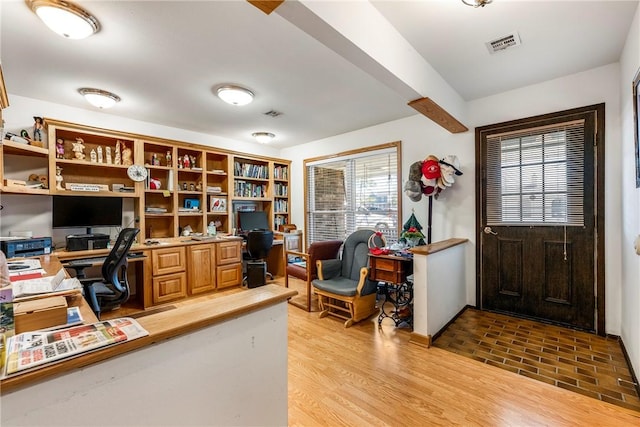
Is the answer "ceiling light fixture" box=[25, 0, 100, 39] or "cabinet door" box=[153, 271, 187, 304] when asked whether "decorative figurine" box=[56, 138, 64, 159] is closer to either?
"cabinet door" box=[153, 271, 187, 304]

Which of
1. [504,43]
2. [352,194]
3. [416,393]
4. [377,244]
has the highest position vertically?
[504,43]

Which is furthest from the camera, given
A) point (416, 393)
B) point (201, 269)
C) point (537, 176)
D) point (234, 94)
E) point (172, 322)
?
point (201, 269)

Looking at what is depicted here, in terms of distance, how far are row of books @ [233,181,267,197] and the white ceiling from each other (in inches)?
65.8

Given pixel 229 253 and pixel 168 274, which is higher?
pixel 229 253

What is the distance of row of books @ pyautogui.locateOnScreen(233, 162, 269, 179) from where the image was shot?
16.3 feet

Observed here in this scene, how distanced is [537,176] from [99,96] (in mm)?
4748

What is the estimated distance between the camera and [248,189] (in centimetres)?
512

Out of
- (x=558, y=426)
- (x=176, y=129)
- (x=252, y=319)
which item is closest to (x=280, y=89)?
(x=176, y=129)

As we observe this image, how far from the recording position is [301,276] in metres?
3.66

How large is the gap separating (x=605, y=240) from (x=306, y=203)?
13.3 ft

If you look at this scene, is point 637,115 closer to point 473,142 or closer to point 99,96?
point 473,142

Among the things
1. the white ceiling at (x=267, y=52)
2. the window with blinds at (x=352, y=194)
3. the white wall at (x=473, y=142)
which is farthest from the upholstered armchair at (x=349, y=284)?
the white ceiling at (x=267, y=52)

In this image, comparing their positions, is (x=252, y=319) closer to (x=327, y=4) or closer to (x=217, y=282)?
(x=327, y=4)

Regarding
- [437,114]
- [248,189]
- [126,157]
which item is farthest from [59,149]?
[437,114]
